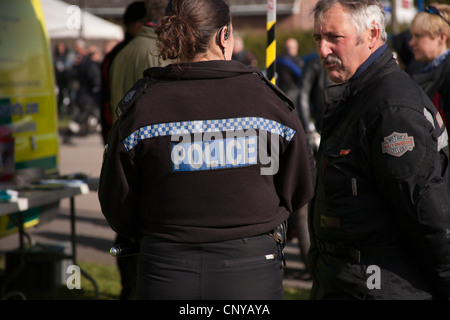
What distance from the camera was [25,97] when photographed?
5.57m

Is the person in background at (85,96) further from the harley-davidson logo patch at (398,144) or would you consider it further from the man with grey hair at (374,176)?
the harley-davidson logo patch at (398,144)

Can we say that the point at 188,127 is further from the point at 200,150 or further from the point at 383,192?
the point at 383,192

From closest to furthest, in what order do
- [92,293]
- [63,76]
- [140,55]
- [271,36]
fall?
[271,36] < [140,55] < [92,293] < [63,76]

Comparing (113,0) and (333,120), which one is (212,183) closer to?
(333,120)


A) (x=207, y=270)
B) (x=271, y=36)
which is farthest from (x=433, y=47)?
(x=207, y=270)

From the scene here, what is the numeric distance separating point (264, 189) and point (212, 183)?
209 millimetres

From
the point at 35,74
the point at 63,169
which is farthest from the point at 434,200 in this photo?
the point at 63,169

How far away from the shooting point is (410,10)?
15.1m

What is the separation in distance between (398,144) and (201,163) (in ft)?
2.33

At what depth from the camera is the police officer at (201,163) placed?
7.43 feet

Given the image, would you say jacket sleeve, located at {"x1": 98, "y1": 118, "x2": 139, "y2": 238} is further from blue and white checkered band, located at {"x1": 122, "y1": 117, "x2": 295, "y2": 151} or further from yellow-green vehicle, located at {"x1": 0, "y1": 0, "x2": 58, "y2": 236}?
yellow-green vehicle, located at {"x1": 0, "y1": 0, "x2": 58, "y2": 236}

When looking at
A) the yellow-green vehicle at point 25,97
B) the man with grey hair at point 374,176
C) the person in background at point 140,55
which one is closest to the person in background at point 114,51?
the person in background at point 140,55

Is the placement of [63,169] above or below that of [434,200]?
below

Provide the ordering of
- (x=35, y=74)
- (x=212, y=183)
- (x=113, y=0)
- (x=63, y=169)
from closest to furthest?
1. (x=212, y=183)
2. (x=35, y=74)
3. (x=63, y=169)
4. (x=113, y=0)
